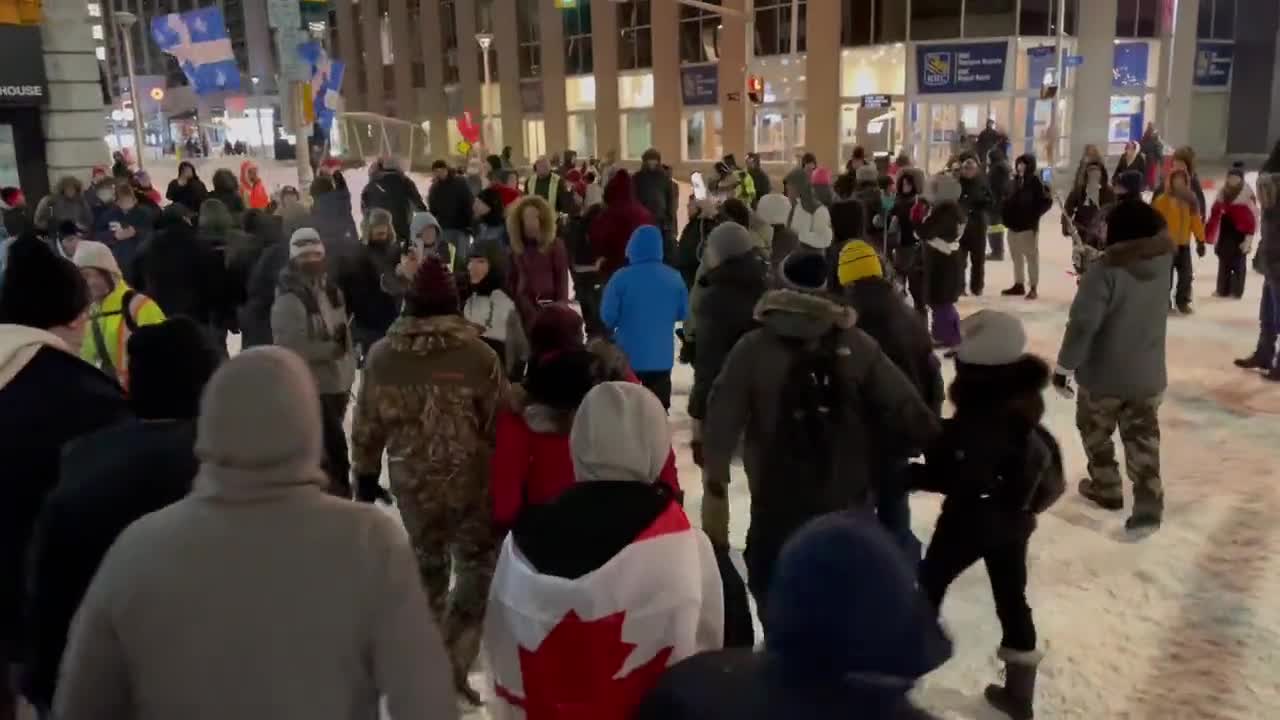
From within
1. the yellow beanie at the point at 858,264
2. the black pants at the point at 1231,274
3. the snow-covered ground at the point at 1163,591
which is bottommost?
the snow-covered ground at the point at 1163,591

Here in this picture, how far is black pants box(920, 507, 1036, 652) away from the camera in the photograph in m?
4.20

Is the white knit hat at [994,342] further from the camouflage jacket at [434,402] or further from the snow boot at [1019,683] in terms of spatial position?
the camouflage jacket at [434,402]

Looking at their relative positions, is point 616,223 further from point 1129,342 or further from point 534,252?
point 1129,342

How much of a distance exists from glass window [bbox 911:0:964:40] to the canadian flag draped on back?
109 ft

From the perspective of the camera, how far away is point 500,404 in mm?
4223

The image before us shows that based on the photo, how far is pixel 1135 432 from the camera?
6418 mm

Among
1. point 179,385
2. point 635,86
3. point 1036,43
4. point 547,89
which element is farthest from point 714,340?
point 547,89

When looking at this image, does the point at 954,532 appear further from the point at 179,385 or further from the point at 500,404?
the point at 179,385

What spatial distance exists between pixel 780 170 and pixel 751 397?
32484 millimetres

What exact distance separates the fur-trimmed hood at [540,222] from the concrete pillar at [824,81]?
28321 millimetres

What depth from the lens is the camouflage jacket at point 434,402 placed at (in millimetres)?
4125

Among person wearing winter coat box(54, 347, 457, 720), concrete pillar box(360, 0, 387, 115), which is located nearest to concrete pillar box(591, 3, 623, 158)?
concrete pillar box(360, 0, 387, 115)

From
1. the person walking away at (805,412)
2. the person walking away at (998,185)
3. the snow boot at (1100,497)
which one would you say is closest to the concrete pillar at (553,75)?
the person walking away at (998,185)

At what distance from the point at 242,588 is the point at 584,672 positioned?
33.7 inches
